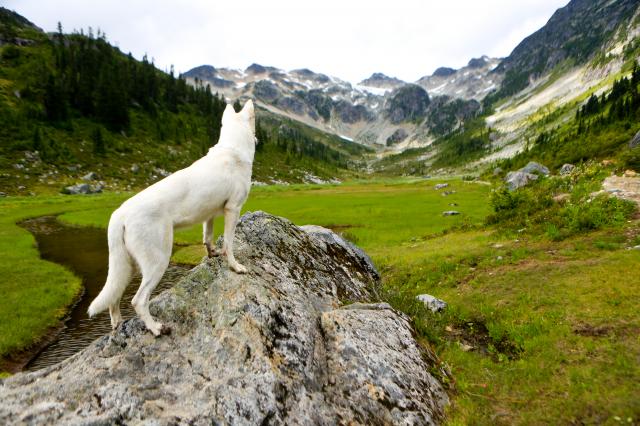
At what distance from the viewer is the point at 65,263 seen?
25281 mm

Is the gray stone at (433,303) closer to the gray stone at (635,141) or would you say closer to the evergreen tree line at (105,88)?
the gray stone at (635,141)

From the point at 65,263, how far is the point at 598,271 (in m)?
31.6

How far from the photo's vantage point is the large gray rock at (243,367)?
4762 mm

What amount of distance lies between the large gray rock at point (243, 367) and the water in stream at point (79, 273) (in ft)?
33.5

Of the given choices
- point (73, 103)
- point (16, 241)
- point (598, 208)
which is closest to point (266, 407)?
point (598, 208)

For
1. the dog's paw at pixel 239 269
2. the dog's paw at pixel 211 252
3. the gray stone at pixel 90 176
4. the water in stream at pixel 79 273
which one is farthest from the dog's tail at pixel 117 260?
the gray stone at pixel 90 176

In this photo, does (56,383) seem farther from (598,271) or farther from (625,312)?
(598,271)

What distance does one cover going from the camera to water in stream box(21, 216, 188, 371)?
45.7ft

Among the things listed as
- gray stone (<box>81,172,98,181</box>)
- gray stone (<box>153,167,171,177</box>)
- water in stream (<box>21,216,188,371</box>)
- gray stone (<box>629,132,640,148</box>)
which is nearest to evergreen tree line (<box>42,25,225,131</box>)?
gray stone (<box>153,167,171,177</box>)

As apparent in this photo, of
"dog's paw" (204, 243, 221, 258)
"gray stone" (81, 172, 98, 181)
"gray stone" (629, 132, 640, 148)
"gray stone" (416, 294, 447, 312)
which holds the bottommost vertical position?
"gray stone" (81, 172, 98, 181)

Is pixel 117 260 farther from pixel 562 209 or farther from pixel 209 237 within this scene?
pixel 562 209

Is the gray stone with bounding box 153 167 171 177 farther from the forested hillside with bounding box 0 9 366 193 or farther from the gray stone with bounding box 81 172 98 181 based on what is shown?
the gray stone with bounding box 81 172 98 181

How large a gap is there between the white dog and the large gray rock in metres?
0.61

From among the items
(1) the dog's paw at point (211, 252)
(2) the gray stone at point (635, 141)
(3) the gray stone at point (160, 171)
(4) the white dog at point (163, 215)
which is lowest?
(3) the gray stone at point (160, 171)
